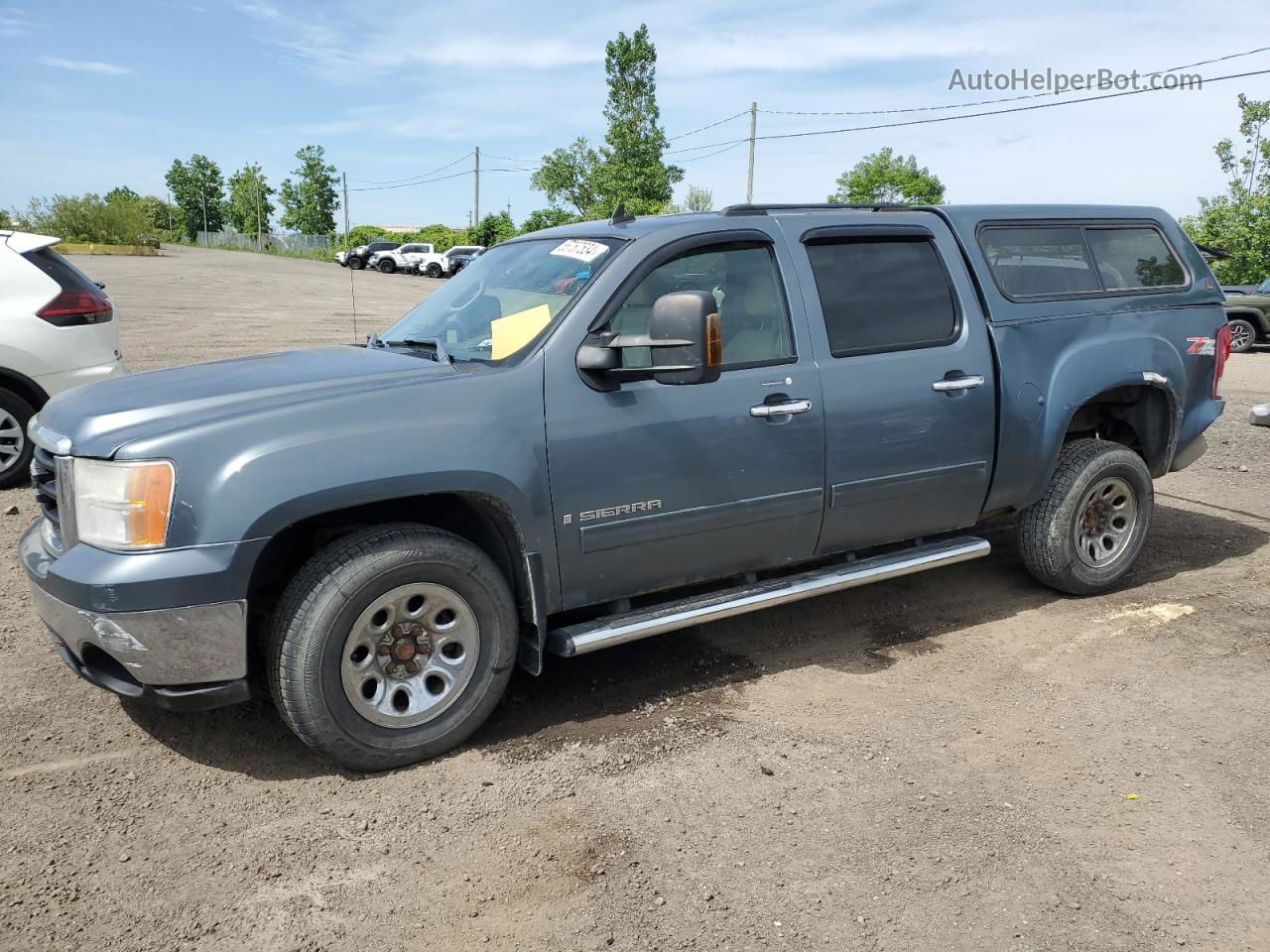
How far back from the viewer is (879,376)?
4430mm

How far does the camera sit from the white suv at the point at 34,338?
7.05 m

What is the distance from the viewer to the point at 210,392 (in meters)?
3.60

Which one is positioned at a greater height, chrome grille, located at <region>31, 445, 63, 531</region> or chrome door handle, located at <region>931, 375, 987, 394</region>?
chrome door handle, located at <region>931, 375, 987, 394</region>

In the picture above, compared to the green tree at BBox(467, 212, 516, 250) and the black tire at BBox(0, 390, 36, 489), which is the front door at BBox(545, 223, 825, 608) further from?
the green tree at BBox(467, 212, 516, 250)

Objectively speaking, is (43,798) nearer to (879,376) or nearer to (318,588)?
(318,588)

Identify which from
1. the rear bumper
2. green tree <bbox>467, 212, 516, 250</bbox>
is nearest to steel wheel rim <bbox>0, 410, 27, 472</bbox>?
the rear bumper

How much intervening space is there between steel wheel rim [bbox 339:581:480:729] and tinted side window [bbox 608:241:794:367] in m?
1.29

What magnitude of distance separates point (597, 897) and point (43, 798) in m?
1.90

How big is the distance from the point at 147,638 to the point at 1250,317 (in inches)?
762

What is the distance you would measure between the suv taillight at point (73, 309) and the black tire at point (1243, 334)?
1772 cm

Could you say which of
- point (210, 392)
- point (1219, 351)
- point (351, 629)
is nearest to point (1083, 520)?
point (1219, 351)

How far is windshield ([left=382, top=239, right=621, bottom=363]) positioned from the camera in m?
3.97

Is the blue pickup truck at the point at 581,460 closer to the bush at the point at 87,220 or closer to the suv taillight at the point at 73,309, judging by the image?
the suv taillight at the point at 73,309

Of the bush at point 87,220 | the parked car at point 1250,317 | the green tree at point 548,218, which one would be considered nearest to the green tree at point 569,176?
the green tree at point 548,218
